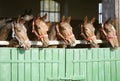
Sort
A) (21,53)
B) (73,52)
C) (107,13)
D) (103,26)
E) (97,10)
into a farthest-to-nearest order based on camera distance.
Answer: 1. (97,10)
2. (107,13)
3. (103,26)
4. (73,52)
5. (21,53)

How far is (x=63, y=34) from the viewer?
20.9 feet

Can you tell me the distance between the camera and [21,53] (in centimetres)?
589

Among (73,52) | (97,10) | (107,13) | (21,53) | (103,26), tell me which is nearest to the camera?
(21,53)

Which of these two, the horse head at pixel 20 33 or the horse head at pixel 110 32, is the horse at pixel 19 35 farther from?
the horse head at pixel 110 32

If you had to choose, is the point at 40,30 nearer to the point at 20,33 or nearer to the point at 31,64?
the point at 20,33

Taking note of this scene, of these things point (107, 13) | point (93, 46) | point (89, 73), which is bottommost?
point (89, 73)

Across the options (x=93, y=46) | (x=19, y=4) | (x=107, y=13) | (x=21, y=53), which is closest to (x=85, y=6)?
(x=19, y=4)

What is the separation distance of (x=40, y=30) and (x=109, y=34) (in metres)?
1.35

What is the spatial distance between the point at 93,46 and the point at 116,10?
0.90 metres

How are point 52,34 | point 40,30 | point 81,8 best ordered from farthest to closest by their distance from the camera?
point 81,8, point 52,34, point 40,30

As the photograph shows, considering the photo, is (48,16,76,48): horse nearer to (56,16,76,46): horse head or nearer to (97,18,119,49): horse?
(56,16,76,46): horse head

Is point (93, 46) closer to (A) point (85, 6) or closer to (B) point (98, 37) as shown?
(B) point (98, 37)

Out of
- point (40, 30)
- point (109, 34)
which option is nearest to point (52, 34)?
point (40, 30)

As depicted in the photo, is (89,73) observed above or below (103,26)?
below
